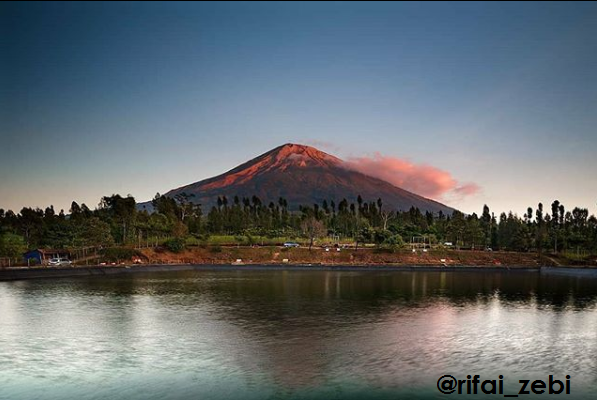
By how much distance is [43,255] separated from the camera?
59.5 m

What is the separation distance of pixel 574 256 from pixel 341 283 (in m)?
50.3

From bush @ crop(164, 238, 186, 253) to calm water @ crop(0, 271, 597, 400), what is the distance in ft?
105

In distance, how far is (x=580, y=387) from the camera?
1612 centimetres

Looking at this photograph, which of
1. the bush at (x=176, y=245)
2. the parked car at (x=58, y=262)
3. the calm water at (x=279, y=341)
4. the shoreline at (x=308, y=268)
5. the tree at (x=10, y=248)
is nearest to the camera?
the calm water at (x=279, y=341)

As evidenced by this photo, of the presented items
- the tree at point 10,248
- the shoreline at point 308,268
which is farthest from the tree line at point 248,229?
the shoreline at point 308,268

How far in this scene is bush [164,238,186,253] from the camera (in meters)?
72.8

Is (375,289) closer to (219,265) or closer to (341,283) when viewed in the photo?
(341,283)

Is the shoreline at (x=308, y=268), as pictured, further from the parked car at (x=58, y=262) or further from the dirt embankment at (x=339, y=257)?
the parked car at (x=58, y=262)

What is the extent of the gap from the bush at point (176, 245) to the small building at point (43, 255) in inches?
578

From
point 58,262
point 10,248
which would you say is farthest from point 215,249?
point 10,248

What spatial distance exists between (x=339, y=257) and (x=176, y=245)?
24.9 metres

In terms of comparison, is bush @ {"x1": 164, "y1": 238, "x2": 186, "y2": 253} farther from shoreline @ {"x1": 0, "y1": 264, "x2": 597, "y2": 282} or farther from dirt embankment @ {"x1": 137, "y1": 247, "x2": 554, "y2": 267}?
shoreline @ {"x1": 0, "y1": 264, "x2": 597, "y2": 282}

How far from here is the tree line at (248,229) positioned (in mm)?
66438

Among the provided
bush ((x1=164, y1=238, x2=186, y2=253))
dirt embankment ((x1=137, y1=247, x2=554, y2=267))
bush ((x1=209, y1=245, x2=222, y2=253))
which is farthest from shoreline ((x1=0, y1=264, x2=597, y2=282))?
bush ((x1=164, y1=238, x2=186, y2=253))
